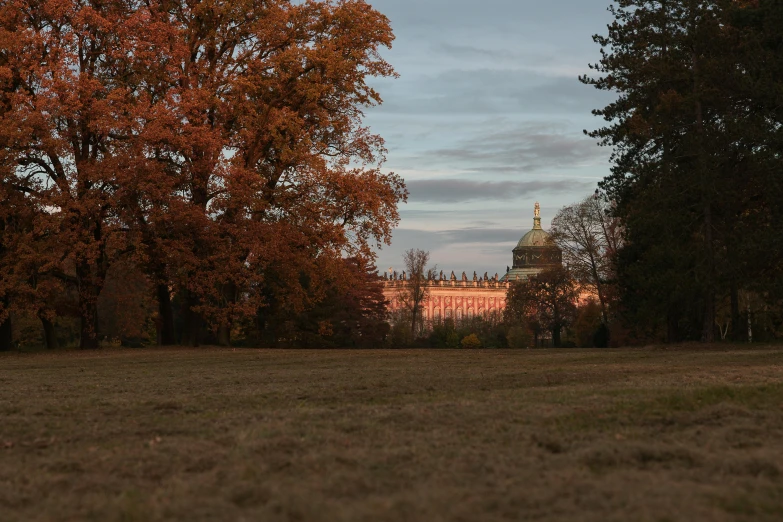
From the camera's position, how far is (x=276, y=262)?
126 feet

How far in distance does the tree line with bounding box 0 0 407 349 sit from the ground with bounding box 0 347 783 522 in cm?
2011

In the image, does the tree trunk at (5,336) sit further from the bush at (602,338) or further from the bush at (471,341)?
the bush at (471,341)

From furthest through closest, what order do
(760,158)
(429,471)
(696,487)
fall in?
(760,158)
(429,471)
(696,487)

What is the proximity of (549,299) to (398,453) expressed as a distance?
218 ft

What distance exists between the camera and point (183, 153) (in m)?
37.0

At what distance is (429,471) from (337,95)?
35.0 meters

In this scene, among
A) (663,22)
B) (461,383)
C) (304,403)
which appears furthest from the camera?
(663,22)

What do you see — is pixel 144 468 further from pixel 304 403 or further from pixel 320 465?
pixel 304 403

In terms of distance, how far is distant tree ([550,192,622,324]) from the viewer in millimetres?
62500

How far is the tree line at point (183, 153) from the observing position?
34500 mm

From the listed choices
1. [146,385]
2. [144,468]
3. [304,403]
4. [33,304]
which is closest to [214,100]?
[33,304]

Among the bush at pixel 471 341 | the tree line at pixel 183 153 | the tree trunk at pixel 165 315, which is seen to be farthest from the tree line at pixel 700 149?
the bush at pixel 471 341

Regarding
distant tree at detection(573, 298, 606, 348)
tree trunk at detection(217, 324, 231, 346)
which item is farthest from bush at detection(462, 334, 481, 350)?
tree trunk at detection(217, 324, 231, 346)

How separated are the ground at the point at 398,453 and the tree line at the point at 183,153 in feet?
66.0
